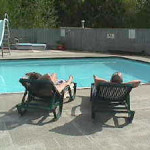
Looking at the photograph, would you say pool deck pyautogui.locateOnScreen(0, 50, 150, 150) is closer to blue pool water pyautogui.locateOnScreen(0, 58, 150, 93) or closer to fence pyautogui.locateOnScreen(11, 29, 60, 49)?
blue pool water pyautogui.locateOnScreen(0, 58, 150, 93)

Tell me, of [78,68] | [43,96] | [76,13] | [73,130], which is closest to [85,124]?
[73,130]

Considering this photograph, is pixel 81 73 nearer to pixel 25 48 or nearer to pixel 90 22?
pixel 25 48

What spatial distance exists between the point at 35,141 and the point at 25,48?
1580 cm

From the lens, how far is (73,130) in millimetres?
5383

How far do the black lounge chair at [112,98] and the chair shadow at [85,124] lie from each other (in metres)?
0.16

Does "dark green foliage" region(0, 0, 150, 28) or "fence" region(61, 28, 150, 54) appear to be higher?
"dark green foliage" region(0, 0, 150, 28)

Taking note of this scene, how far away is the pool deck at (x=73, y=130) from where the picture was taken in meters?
4.74

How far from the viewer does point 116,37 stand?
1898 centimetres

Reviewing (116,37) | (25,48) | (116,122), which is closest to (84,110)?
(116,122)

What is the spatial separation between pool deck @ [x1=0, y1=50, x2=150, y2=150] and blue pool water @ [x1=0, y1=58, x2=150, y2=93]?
16.6 feet

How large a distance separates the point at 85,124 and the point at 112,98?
0.77m

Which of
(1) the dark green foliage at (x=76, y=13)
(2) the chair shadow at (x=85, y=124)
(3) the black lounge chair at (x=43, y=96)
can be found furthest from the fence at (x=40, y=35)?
(2) the chair shadow at (x=85, y=124)

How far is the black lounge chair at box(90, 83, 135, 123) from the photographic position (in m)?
5.75

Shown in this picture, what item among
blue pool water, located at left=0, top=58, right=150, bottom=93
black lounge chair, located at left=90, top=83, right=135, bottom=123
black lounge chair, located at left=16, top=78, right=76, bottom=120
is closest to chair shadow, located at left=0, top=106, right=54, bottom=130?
black lounge chair, located at left=16, top=78, right=76, bottom=120
